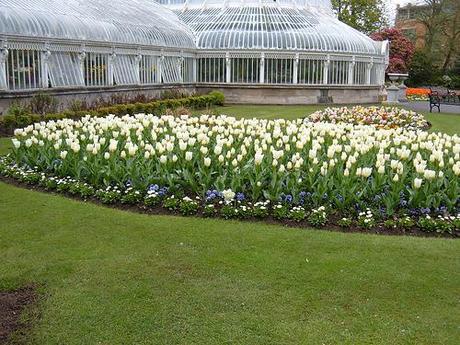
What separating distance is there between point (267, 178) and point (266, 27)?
20.3 meters

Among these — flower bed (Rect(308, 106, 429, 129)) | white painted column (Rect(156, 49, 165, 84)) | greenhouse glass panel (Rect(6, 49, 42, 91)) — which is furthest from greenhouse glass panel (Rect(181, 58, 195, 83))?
flower bed (Rect(308, 106, 429, 129))

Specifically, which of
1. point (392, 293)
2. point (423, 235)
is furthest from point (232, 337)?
point (423, 235)

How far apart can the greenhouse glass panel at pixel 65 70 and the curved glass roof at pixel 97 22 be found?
2.00 feet

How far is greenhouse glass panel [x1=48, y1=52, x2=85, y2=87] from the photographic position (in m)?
16.8

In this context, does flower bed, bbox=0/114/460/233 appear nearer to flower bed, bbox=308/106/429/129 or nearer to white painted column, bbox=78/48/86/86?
flower bed, bbox=308/106/429/129

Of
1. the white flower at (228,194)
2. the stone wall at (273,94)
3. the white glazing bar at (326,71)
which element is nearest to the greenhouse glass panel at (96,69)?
the stone wall at (273,94)

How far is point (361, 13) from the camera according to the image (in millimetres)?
43656

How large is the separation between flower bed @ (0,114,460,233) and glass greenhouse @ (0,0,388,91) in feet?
27.4

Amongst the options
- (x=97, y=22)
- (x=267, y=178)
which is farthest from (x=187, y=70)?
(x=267, y=178)

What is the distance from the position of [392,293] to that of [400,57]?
38831 mm

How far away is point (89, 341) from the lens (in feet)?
13.3

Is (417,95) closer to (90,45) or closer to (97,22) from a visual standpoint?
(97,22)

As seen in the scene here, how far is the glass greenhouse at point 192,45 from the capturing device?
17.1 m

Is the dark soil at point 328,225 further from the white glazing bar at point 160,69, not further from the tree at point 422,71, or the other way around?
the tree at point 422,71
